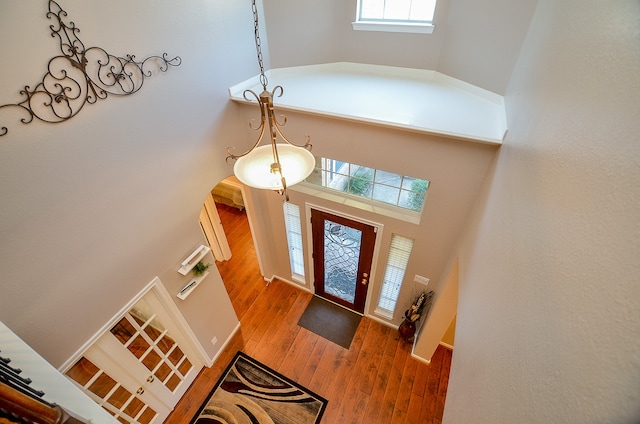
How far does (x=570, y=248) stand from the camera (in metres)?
0.82

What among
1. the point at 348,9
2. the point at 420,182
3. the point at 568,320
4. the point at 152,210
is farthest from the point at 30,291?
the point at 348,9

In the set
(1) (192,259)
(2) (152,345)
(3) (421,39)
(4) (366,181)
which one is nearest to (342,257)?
(4) (366,181)

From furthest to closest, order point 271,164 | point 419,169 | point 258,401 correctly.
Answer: point 258,401 → point 419,169 → point 271,164

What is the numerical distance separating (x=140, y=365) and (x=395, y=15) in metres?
4.84

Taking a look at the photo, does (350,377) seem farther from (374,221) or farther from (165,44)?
(165,44)

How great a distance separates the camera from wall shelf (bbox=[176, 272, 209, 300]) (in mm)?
3196

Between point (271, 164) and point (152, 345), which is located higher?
point (271, 164)

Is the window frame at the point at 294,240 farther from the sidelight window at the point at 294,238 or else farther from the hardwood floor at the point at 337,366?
the hardwood floor at the point at 337,366

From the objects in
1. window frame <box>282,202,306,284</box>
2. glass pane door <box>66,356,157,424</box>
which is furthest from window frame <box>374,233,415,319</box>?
glass pane door <box>66,356,157,424</box>

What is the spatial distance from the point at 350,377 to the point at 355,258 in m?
1.64

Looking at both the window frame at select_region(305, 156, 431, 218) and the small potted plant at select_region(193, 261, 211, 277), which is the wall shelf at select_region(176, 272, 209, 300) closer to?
the small potted plant at select_region(193, 261, 211, 277)

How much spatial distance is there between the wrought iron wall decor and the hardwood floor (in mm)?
3640

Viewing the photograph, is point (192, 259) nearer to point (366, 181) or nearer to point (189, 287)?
point (189, 287)

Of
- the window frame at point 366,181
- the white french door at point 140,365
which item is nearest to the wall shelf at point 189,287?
the white french door at point 140,365
